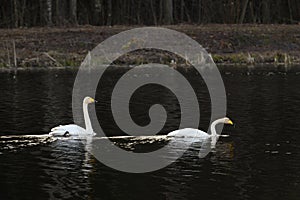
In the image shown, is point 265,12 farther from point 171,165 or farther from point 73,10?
point 171,165

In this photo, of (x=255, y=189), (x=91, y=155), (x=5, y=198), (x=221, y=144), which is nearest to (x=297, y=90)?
(x=221, y=144)

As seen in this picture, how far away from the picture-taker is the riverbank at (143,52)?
46219 mm

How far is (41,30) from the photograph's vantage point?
52656mm

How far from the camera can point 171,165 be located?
16188 millimetres

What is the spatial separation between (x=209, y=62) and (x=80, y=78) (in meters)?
11.6

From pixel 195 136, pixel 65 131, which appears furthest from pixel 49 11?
pixel 195 136

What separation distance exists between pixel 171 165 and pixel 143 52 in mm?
33349

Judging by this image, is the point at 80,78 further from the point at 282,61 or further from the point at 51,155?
the point at 51,155

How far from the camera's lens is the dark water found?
13969mm

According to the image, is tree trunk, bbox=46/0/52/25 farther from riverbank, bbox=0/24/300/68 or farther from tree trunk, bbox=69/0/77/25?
riverbank, bbox=0/24/300/68

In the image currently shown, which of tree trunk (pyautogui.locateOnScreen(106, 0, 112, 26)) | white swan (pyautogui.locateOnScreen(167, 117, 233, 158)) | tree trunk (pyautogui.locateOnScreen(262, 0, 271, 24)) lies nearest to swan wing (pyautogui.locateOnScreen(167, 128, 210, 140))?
white swan (pyautogui.locateOnScreen(167, 117, 233, 158))

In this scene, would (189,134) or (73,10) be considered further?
(73,10)

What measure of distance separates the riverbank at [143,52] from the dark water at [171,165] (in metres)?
17.5

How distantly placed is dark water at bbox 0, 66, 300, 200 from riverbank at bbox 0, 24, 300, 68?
57.6 feet
